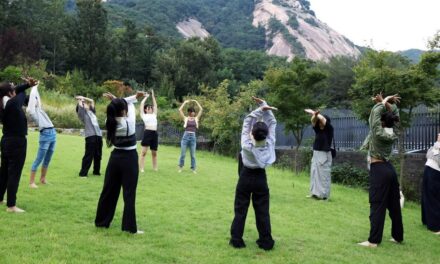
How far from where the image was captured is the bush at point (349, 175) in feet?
53.8

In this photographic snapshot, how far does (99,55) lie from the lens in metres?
52.2

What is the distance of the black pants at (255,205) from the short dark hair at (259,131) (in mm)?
453

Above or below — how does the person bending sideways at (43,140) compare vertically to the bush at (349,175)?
above

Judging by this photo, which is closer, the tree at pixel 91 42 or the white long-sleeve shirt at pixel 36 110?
the white long-sleeve shirt at pixel 36 110

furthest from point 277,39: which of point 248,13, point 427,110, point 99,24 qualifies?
point 427,110

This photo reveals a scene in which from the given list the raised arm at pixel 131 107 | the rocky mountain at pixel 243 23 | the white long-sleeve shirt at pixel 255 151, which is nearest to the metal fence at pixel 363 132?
the white long-sleeve shirt at pixel 255 151

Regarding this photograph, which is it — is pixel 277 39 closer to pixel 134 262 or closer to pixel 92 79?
pixel 92 79

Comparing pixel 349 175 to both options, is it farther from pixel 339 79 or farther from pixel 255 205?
pixel 339 79

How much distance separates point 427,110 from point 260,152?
10925 mm

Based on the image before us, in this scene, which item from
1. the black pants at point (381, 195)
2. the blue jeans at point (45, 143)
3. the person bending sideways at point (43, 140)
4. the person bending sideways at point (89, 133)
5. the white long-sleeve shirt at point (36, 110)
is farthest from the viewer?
the person bending sideways at point (89, 133)

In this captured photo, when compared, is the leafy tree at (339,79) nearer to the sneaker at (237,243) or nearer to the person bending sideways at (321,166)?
the person bending sideways at (321,166)

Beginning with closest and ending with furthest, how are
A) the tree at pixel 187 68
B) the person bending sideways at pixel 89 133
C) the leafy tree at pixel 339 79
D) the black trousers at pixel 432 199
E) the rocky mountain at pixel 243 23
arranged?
the black trousers at pixel 432 199, the person bending sideways at pixel 89 133, the leafy tree at pixel 339 79, the tree at pixel 187 68, the rocky mountain at pixel 243 23

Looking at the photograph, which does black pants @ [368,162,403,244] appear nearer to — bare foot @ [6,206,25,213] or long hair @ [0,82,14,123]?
bare foot @ [6,206,25,213]

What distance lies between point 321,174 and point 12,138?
6809 millimetres
